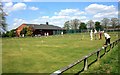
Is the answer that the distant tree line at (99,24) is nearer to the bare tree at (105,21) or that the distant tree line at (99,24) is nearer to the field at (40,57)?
the bare tree at (105,21)

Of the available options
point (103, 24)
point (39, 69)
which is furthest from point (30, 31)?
point (39, 69)

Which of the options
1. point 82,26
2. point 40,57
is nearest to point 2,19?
point 40,57

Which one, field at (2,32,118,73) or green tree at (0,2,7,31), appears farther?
green tree at (0,2,7,31)

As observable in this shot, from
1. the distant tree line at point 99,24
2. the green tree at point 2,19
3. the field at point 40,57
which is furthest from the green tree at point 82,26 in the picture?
the field at point 40,57

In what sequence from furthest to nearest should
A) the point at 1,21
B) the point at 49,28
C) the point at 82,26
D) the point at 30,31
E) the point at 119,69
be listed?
the point at 82,26, the point at 49,28, the point at 30,31, the point at 1,21, the point at 119,69

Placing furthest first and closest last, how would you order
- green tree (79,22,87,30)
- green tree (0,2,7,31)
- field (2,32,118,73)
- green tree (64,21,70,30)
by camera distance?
green tree (64,21,70,30)
green tree (79,22,87,30)
green tree (0,2,7,31)
field (2,32,118,73)

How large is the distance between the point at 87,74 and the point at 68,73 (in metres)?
0.83

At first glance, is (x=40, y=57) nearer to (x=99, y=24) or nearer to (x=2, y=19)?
(x=2, y=19)

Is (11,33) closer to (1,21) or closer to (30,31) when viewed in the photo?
(30,31)

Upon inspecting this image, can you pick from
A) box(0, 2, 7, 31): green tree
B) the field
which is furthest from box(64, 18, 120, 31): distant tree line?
the field

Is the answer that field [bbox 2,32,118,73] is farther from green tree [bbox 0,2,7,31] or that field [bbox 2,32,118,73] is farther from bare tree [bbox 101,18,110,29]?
bare tree [bbox 101,18,110,29]

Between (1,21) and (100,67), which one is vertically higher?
(1,21)

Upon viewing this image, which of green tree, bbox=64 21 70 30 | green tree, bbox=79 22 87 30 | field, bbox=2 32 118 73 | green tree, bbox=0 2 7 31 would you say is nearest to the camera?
field, bbox=2 32 118 73

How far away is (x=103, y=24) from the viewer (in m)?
124
